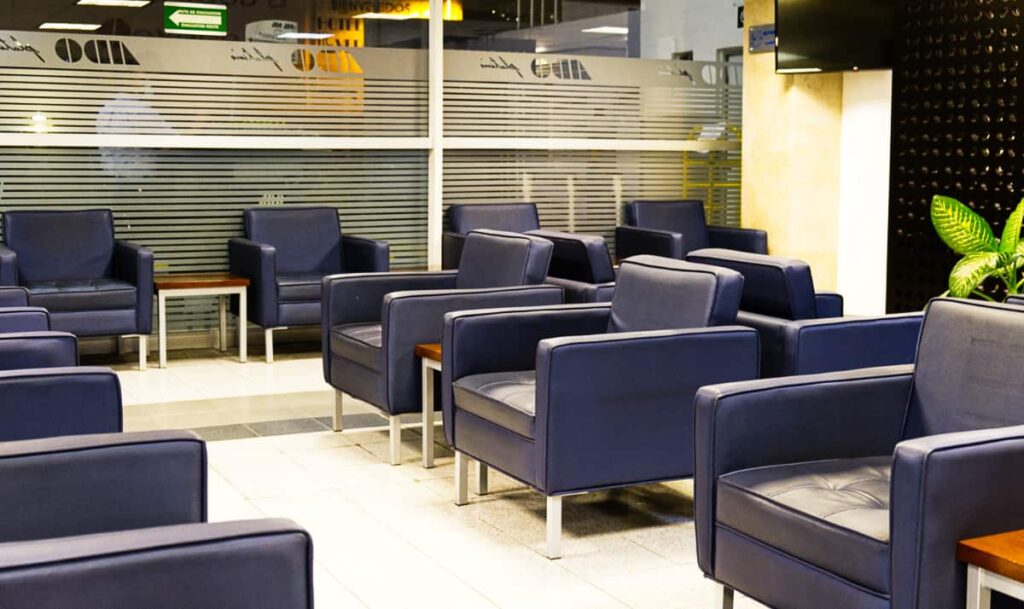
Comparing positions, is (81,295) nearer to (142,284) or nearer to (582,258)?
(142,284)

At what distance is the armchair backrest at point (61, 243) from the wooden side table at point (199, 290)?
0.40 meters

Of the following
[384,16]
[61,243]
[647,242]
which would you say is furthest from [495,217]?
[61,243]

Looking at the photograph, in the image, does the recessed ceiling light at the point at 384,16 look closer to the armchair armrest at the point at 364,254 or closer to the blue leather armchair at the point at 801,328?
the armchair armrest at the point at 364,254

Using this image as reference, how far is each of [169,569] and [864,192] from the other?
8.11 meters

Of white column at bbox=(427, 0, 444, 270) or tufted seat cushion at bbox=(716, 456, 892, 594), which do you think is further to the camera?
white column at bbox=(427, 0, 444, 270)

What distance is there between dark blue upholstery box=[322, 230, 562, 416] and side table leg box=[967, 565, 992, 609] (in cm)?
301

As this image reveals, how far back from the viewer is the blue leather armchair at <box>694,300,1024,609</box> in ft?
8.94

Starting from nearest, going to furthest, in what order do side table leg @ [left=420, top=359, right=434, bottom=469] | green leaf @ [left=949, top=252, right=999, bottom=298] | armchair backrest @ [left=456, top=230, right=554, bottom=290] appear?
side table leg @ [left=420, top=359, right=434, bottom=469]
armchair backrest @ [left=456, top=230, right=554, bottom=290]
green leaf @ [left=949, top=252, right=999, bottom=298]

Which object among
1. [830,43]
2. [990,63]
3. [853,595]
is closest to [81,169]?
[830,43]

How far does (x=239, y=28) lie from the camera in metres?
8.61

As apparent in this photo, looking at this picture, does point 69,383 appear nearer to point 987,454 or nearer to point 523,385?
point 523,385

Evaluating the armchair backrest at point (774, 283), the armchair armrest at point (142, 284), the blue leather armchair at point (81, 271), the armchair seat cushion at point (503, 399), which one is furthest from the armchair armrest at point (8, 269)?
the armchair backrest at point (774, 283)

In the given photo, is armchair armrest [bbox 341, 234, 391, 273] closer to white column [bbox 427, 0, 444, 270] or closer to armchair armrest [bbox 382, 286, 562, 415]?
white column [bbox 427, 0, 444, 270]

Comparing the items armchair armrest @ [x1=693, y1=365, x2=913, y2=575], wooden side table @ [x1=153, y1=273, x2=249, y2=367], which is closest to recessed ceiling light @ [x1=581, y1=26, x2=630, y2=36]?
wooden side table @ [x1=153, y1=273, x2=249, y2=367]
